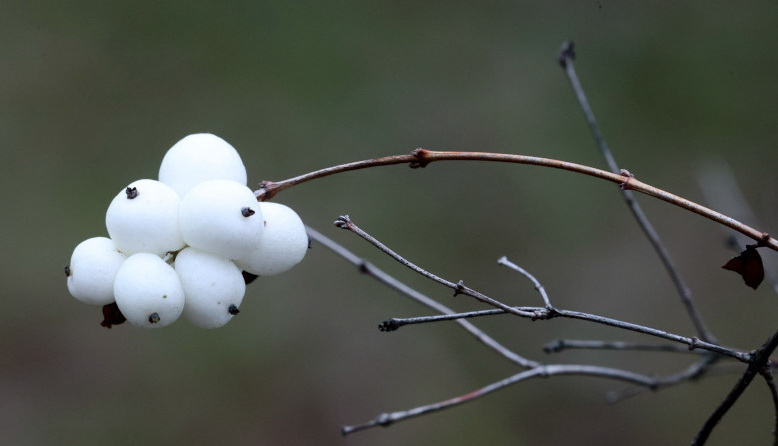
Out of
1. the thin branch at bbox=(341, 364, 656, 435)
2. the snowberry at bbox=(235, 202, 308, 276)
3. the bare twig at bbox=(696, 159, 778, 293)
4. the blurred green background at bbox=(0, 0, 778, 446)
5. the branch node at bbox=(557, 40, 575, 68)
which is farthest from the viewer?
the blurred green background at bbox=(0, 0, 778, 446)

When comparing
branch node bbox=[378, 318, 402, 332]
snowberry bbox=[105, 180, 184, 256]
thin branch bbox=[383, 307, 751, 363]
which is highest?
snowberry bbox=[105, 180, 184, 256]

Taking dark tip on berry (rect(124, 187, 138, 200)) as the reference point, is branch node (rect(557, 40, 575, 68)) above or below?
above

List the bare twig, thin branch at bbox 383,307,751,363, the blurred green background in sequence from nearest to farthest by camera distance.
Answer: thin branch at bbox 383,307,751,363 < the bare twig < the blurred green background

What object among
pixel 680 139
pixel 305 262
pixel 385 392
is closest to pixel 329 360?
pixel 385 392

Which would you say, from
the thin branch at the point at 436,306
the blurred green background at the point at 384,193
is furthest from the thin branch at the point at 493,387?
the blurred green background at the point at 384,193

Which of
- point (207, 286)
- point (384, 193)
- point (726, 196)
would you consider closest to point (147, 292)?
point (207, 286)

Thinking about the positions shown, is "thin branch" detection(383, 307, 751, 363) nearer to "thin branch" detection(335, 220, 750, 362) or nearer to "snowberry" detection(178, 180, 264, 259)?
"thin branch" detection(335, 220, 750, 362)

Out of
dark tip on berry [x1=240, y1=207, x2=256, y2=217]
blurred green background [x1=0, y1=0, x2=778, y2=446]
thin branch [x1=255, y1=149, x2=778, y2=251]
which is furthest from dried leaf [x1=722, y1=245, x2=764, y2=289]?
blurred green background [x1=0, y1=0, x2=778, y2=446]

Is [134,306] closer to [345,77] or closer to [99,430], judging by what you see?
[99,430]
